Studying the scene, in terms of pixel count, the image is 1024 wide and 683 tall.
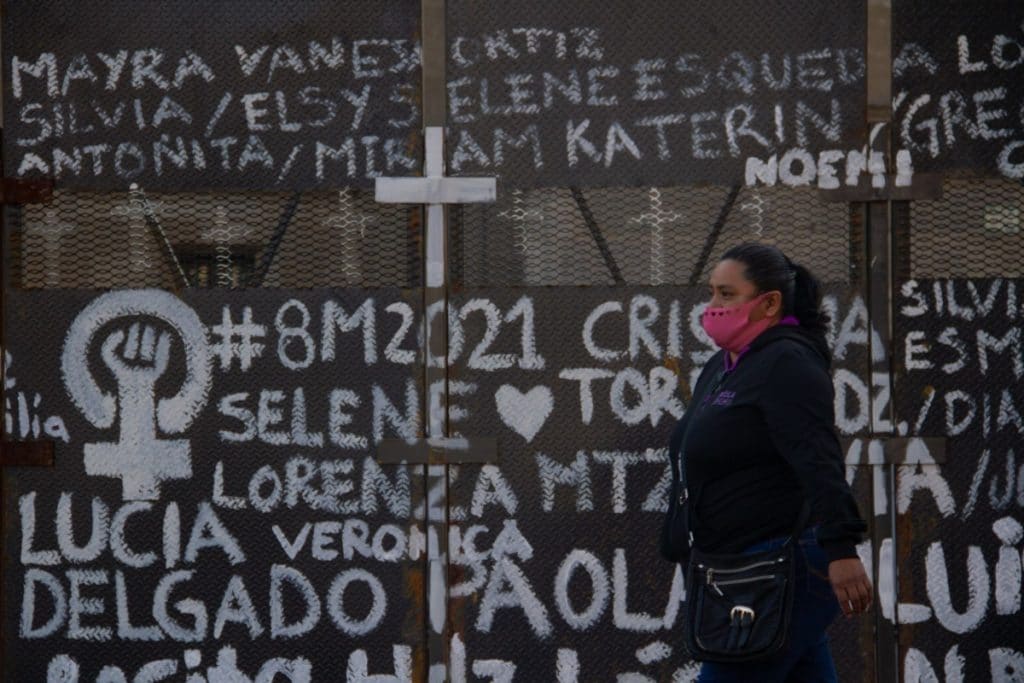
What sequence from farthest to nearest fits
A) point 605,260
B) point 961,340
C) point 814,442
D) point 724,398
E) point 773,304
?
1. point 605,260
2. point 961,340
3. point 773,304
4. point 724,398
5. point 814,442

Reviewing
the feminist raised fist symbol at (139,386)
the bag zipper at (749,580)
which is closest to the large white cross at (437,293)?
the feminist raised fist symbol at (139,386)

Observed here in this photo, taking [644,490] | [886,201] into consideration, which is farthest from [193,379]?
[886,201]

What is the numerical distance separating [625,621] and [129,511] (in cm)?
194

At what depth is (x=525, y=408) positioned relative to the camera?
19.3 ft

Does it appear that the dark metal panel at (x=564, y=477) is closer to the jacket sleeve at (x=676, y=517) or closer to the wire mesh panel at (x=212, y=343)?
the wire mesh panel at (x=212, y=343)

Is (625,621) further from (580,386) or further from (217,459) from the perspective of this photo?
(217,459)

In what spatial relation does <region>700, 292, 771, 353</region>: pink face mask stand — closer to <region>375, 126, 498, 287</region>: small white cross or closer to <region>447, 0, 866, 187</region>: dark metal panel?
<region>447, 0, 866, 187</region>: dark metal panel

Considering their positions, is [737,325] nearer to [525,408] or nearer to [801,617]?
[801,617]

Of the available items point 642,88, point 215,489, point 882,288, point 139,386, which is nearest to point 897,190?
point 882,288

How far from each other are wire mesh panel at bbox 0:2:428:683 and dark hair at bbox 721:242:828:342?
180 centimetres

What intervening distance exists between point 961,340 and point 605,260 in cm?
136

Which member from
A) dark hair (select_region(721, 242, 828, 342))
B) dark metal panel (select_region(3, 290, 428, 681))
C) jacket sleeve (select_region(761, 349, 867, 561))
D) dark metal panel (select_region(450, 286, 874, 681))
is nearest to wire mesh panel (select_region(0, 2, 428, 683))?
Answer: dark metal panel (select_region(3, 290, 428, 681))

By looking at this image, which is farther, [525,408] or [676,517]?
[525,408]

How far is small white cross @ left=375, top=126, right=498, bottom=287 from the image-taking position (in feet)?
19.3
